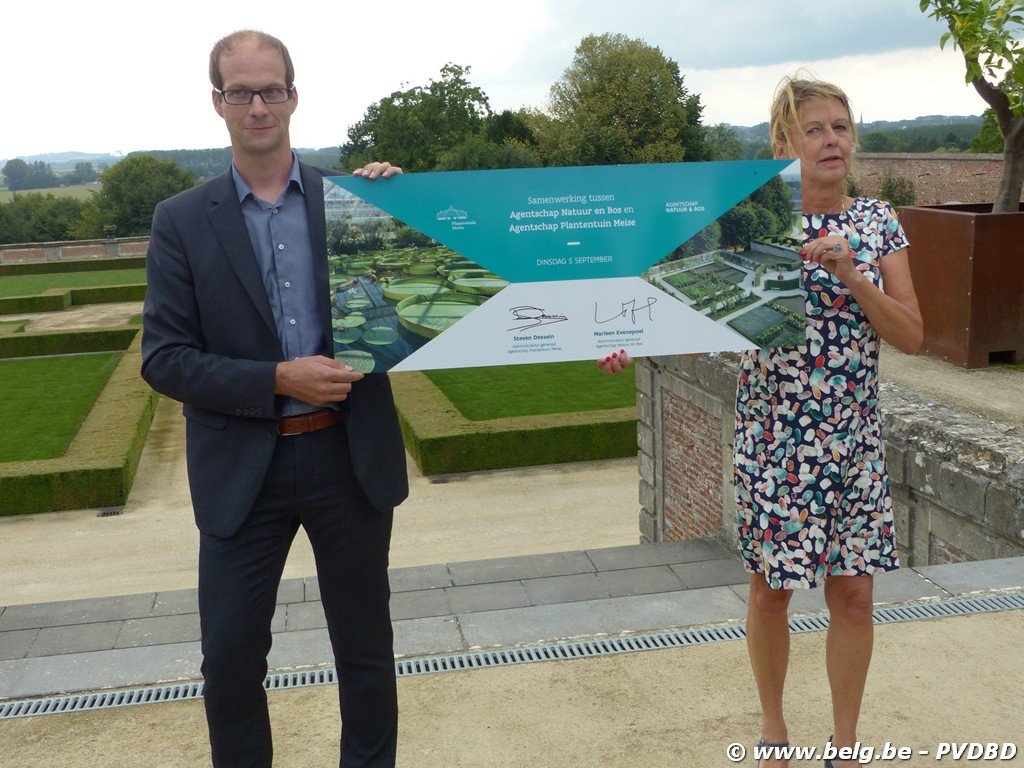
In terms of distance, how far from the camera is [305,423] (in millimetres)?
2812

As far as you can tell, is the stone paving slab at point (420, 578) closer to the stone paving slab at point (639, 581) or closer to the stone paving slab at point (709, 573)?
the stone paving slab at point (639, 581)

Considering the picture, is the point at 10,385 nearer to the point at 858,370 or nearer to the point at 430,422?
the point at 430,422

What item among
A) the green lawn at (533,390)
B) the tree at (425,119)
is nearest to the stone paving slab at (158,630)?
the green lawn at (533,390)

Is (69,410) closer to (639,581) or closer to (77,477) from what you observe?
(77,477)

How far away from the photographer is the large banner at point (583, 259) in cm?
313

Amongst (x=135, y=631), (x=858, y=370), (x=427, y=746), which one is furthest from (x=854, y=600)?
(x=135, y=631)

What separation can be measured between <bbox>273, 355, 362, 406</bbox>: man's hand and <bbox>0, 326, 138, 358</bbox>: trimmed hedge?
66.7ft

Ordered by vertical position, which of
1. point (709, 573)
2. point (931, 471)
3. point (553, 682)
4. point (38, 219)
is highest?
point (38, 219)

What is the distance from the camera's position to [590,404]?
16.2m

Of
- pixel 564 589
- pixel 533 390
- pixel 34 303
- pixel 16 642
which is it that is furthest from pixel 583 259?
pixel 34 303

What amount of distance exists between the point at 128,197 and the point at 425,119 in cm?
2059

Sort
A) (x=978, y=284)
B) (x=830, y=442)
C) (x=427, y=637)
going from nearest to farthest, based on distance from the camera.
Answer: (x=830, y=442)
(x=427, y=637)
(x=978, y=284)

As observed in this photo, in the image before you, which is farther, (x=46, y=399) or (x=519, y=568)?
(x=46, y=399)

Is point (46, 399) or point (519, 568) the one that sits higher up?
→ point (519, 568)
